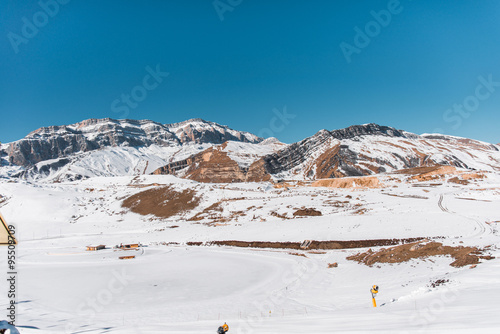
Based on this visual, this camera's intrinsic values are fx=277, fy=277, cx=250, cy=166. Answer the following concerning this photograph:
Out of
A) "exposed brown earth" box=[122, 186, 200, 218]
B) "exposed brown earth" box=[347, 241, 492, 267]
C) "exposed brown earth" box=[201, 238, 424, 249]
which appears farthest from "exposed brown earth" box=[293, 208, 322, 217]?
"exposed brown earth" box=[122, 186, 200, 218]

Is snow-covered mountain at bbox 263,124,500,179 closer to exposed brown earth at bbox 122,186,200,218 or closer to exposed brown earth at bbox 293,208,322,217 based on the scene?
exposed brown earth at bbox 122,186,200,218

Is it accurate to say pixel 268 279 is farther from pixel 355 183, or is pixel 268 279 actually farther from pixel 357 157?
pixel 357 157

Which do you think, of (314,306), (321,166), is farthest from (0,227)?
(321,166)

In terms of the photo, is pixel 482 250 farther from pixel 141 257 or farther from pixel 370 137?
pixel 370 137

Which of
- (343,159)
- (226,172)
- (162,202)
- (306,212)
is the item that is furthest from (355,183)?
(226,172)
